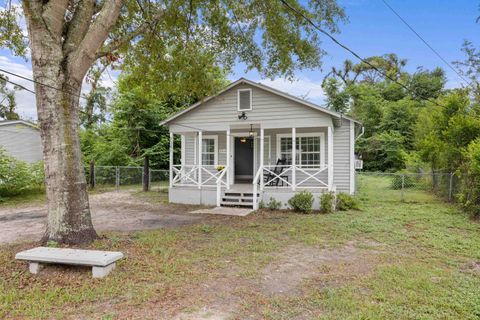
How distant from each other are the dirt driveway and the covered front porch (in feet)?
4.31

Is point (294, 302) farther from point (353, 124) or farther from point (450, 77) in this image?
point (450, 77)

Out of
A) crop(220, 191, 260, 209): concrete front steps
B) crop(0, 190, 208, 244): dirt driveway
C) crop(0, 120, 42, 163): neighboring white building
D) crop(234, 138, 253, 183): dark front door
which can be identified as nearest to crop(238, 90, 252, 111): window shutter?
crop(234, 138, 253, 183): dark front door

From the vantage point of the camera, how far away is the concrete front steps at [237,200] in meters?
10.1

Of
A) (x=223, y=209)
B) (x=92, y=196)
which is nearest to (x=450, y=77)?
(x=223, y=209)

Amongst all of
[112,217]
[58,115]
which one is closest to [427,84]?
[112,217]

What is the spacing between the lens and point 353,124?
1131cm

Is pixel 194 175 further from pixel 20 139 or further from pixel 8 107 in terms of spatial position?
pixel 8 107

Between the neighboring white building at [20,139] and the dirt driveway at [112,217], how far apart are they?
392 inches

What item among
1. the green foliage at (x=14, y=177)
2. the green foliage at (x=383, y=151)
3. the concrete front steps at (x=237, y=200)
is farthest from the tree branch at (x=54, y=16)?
the green foliage at (x=383, y=151)

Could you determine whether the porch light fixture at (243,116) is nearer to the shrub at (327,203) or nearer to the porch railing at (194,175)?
the porch railing at (194,175)

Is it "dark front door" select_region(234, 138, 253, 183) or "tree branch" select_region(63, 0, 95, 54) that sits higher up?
"tree branch" select_region(63, 0, 95, 54)

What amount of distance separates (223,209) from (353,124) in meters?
5.69

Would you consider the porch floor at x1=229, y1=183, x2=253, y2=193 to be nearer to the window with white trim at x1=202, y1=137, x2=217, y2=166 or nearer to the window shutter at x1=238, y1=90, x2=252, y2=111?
the window with white trim at x1=202, y1=137, x2=217, y2=166

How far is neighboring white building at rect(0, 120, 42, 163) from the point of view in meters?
18.0
